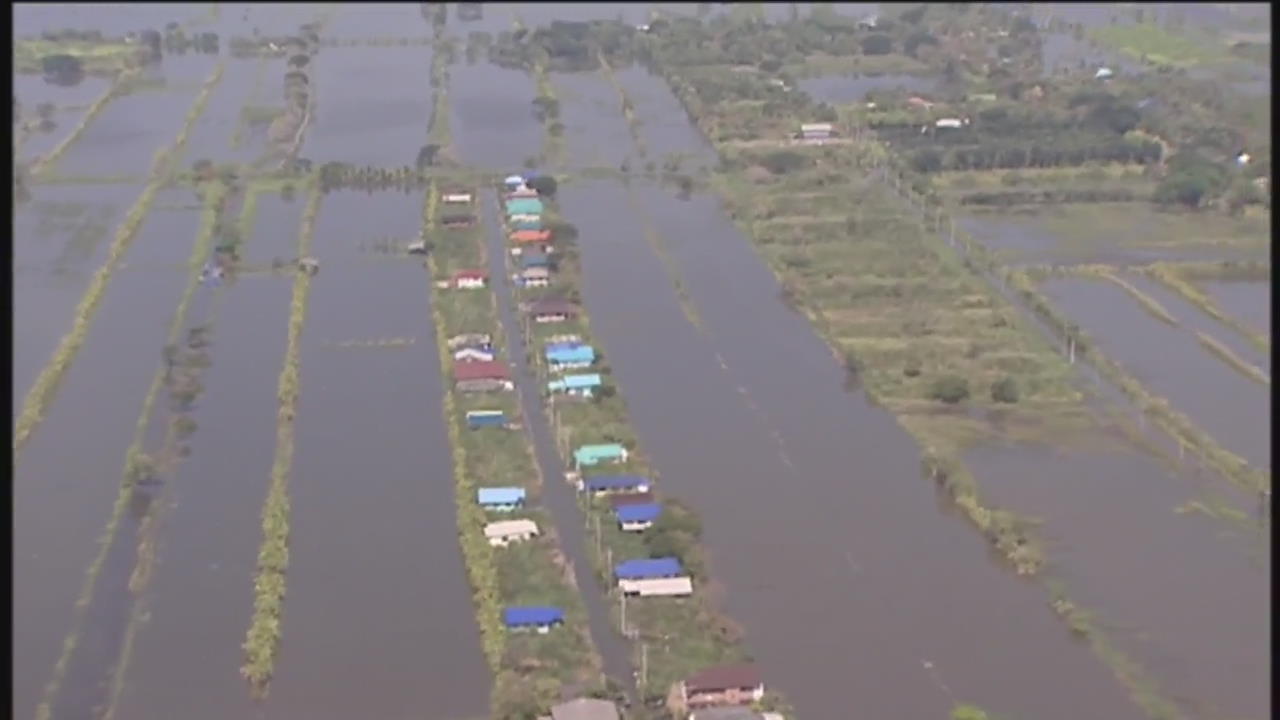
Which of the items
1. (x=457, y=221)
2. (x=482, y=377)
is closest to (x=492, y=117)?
(x=457, y=221)

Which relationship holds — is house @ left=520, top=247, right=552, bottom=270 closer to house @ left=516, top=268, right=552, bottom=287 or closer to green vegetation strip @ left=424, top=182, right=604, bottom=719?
house @ left=516, top=268, right=552, bottom=287

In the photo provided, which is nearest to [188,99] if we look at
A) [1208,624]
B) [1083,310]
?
[1083,310]

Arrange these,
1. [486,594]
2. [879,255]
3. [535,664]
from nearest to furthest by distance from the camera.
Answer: [535,664] < [486,594] < [879,255]

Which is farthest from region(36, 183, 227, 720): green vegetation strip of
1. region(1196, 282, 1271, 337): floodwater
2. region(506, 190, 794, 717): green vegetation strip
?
region(1196, 282, 1271, 337): floodwater

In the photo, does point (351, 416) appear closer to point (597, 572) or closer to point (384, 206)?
point (597, 572)

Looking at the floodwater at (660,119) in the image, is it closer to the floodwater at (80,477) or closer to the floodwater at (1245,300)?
the floodwater at (1245,300)

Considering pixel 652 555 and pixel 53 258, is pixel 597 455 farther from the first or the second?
pixel 53 258
